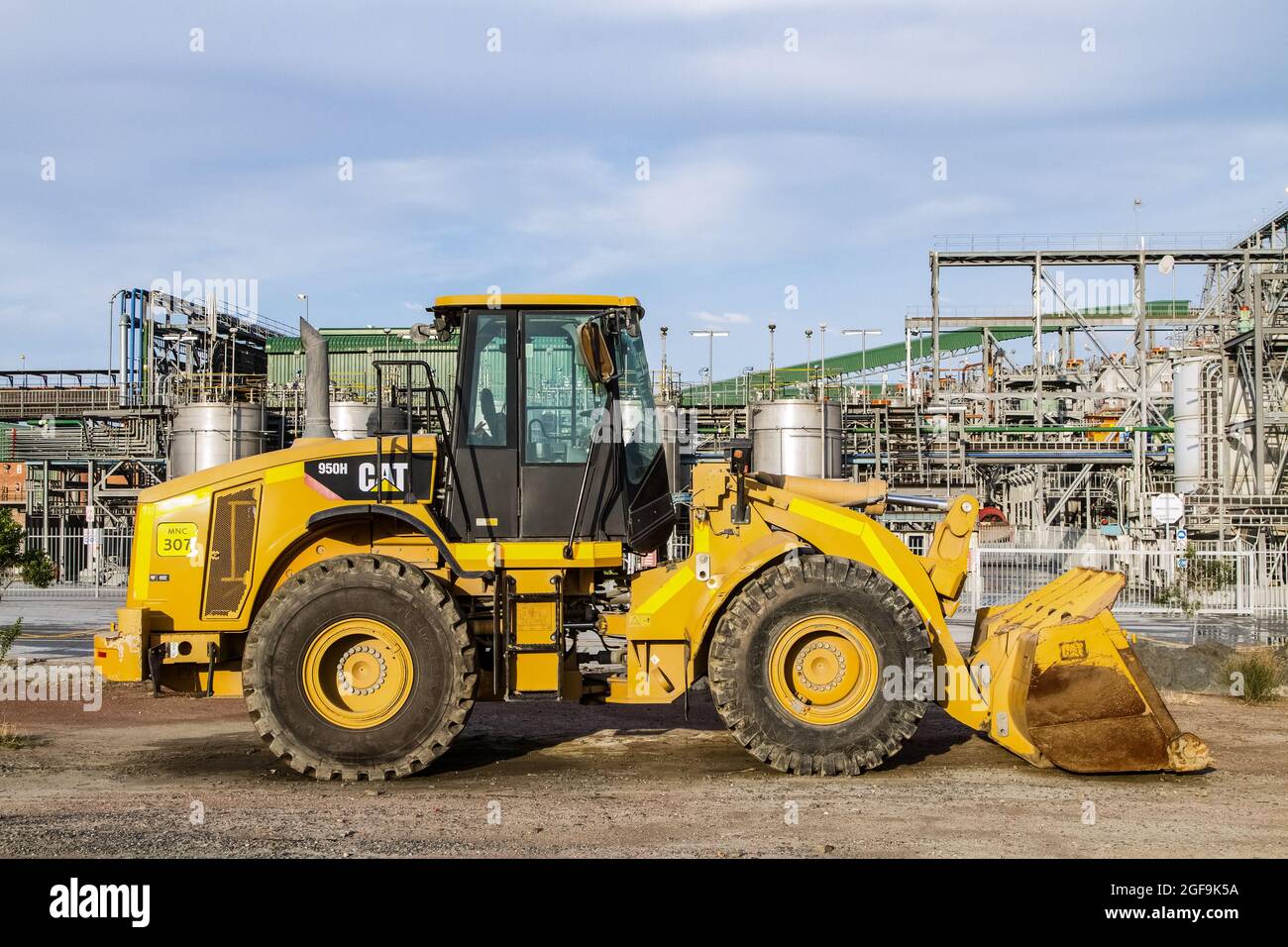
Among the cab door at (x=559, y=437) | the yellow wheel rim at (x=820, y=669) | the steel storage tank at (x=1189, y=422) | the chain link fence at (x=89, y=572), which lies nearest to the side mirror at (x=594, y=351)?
the cab door at (x=559, y=437)

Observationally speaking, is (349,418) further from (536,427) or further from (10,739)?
(536,427)

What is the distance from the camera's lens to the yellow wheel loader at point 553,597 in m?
8.09

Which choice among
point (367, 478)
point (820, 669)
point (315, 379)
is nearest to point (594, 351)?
point (367, 478)

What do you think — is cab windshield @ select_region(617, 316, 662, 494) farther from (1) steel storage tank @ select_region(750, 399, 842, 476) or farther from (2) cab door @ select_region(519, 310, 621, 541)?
(1) steel storage tank @ select_region(750, 399, 842, 476)

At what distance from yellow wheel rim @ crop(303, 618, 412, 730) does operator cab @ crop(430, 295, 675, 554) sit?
99 centimetres

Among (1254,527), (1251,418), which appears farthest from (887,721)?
(1251,418)

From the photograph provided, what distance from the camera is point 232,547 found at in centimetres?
858

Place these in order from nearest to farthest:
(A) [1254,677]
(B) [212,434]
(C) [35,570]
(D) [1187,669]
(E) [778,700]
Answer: (E) [778,700], (A) [1254,677], (D) [1187,669], (C) [35,570], (B) [212,434]

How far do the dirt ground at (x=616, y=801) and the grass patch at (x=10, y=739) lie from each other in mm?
96

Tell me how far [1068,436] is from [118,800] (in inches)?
1445

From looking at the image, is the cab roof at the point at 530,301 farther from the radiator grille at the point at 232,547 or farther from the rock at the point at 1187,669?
the rock at the point at 1187,669

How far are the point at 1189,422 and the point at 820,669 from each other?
2733 centimetres

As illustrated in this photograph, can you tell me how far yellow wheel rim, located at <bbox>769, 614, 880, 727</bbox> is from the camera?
27.0ft

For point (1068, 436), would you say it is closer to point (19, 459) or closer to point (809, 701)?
point (809, 701)
